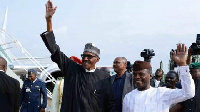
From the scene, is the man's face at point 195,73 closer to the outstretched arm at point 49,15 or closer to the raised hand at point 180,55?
the raised hand at point 180,55

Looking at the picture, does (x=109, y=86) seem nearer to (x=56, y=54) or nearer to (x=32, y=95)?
(x=56, y=54)

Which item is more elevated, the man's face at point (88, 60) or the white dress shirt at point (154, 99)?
the man's face at point (88, 60)

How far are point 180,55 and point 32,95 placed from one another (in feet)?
22.4

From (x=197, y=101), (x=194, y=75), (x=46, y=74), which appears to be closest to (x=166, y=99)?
(x=197, y=101)

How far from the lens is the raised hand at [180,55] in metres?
3.57

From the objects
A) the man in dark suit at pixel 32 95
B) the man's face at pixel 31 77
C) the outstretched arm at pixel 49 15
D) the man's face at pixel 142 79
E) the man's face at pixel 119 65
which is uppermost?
the outstretched arm at pixel 49 15

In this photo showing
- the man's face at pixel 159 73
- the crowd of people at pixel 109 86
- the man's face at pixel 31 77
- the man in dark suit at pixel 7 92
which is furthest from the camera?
the man's face at pixel 159 73

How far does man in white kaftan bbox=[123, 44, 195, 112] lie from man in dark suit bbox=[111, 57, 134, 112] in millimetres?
1219

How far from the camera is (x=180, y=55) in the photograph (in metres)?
3.59

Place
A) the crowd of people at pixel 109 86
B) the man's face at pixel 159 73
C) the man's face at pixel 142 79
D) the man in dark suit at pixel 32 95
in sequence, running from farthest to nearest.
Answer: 1. the man's face at pixel 159 73
2. the man in dark suit at pixel 32 95
3. the man's face at pixel 142 79
4. the crowd of people at pixel 109 86

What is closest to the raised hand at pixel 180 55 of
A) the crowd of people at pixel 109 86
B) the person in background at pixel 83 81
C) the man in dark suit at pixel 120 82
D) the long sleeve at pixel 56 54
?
the crowd of people at pixel 109 86

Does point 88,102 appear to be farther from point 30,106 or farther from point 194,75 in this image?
point 30,106

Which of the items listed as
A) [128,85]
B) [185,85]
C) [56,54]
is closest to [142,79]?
[185,85]

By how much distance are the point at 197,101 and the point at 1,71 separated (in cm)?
326
